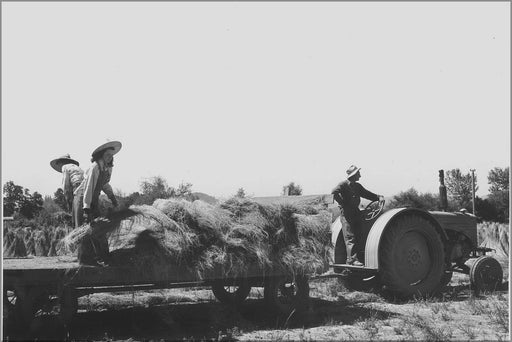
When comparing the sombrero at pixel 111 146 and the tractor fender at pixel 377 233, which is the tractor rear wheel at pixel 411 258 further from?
the sombrero at pixel 111 146

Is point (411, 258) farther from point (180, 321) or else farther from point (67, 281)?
point (67, 281)

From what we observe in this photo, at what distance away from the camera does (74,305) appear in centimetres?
669

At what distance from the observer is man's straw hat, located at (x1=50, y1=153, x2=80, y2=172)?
25.7 feet

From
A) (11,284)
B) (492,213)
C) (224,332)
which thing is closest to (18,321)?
(11,284)

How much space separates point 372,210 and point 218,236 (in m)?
4.04

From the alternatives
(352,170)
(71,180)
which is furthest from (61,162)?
(352,170)

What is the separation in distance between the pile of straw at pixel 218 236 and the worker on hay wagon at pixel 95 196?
11cm

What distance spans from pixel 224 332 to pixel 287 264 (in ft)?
4.58

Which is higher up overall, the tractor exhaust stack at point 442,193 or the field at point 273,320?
the tractor exhaust stack at point 442,193

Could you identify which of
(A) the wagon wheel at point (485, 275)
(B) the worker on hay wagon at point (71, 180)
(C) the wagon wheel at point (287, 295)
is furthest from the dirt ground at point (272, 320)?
(B) the worker on hay wagon at point (71, 180)

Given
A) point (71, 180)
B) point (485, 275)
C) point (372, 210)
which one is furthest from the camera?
point (485, 275)

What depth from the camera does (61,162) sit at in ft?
25.9

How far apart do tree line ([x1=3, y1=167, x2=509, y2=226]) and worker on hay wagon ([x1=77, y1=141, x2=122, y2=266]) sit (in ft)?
1.43

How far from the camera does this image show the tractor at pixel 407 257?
10.0 metres
